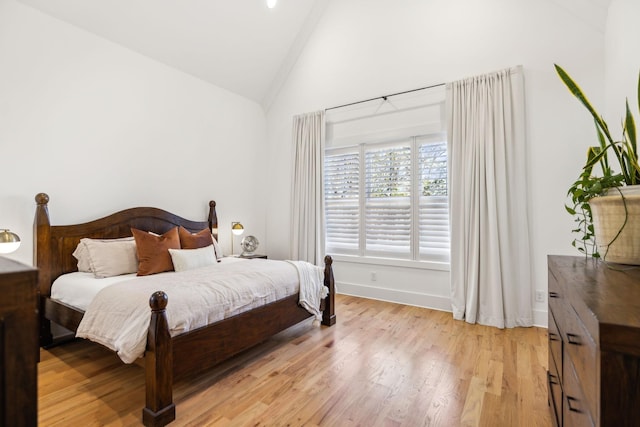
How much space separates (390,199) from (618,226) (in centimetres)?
293

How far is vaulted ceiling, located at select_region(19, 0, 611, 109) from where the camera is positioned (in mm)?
3033

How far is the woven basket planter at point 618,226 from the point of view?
1197mm

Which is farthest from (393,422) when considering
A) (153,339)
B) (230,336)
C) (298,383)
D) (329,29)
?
(329,29)

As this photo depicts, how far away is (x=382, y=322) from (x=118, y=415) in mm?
2354

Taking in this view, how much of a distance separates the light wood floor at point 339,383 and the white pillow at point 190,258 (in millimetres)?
879

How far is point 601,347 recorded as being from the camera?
657 millimetres

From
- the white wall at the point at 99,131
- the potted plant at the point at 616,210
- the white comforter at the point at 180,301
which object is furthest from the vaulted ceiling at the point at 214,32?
the potted plant at the point at 616,210

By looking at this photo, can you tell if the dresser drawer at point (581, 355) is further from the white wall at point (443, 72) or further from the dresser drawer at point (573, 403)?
the white wall at point (443, 72)

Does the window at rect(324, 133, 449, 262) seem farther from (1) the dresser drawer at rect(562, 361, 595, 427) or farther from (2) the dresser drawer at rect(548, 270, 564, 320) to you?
(1) the dresser drawer at rect(562, 361, 595, 427)

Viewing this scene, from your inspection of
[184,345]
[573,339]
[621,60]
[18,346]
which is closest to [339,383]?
[184,345]

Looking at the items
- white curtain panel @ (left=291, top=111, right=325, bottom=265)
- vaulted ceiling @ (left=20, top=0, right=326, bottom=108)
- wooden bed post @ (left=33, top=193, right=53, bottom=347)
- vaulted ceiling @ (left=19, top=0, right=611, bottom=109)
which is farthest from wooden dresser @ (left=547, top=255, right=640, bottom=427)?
vaulted ceiling @ (left=20, top=0, right=326, bottom=108)

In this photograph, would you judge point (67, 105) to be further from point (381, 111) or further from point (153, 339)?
point (381, 111)

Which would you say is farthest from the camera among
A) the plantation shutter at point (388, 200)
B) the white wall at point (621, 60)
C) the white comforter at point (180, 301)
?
the plantation shutter at point (388, 200)

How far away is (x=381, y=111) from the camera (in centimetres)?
416
